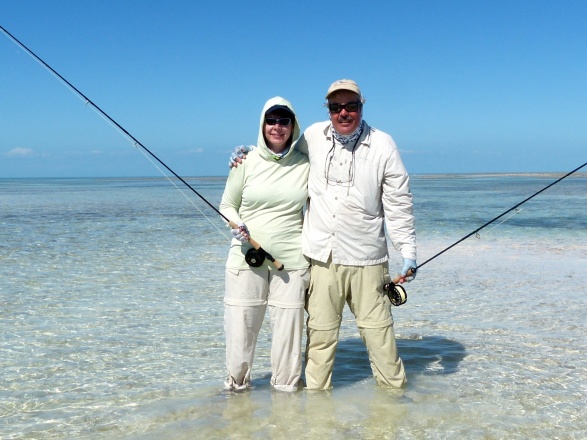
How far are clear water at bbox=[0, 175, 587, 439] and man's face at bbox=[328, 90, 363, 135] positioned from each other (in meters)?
2.07

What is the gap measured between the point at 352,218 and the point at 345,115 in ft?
2.41

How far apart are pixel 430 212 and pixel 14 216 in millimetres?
15580

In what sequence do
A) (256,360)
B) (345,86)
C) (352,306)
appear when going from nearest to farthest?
1. (345,86)
2. (352,306)
3. (256,360)

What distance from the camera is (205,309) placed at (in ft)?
25.5

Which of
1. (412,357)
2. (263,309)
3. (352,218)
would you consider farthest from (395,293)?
(412,357)

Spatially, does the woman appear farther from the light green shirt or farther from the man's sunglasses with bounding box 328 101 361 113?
the man's sunglasses with bounding box 328 101 361 113

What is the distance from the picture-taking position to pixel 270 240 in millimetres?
4438

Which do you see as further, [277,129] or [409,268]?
[409,268]

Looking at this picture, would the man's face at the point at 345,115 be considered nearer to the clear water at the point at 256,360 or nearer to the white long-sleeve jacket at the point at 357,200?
the white long-sleeve jacket at the point at 357,200

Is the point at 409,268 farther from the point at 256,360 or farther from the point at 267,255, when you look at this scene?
the point at 256,360

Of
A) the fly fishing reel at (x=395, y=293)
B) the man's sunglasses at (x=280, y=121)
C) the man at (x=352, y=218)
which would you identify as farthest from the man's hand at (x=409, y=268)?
the man's sunglasses at (x=280, y=121)

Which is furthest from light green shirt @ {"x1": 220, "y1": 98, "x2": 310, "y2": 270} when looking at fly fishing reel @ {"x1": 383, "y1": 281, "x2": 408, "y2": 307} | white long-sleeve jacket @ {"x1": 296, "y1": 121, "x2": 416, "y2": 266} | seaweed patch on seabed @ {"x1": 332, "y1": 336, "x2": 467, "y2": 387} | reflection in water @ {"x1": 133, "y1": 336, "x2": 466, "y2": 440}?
seaweed patch on seabed @ {"x1": 332, "y1": 336, "x2": 467, "y2": 387}

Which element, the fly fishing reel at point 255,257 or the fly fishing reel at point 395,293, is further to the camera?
the fly fishing reel at point 395,293

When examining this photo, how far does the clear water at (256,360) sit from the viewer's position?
14.2ft
